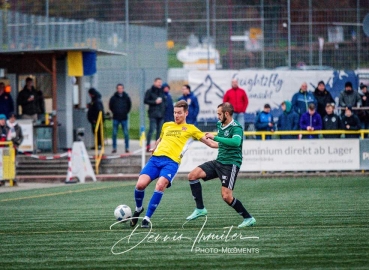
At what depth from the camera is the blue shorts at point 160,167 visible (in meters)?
13.5

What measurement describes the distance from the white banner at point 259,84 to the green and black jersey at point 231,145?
16169mm

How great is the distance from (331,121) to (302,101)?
1.27 meters

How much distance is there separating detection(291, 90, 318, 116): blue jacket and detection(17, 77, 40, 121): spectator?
818 centimetres

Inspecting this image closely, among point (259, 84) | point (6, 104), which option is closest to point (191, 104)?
point (259, 84)

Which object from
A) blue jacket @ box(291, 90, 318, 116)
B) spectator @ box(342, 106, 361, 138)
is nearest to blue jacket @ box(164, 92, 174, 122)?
blue jacket @ box(291, 90, 318, 116)

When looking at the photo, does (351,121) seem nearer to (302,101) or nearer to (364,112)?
(364,112)

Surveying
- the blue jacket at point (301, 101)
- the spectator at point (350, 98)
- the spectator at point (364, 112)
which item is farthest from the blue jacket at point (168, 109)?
the spectator at point (364, 112)

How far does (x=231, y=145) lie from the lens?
13109 millimetres

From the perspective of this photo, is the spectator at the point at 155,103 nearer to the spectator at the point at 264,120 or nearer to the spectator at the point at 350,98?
the spectator at the point at 264,120

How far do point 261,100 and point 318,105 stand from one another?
8.38ft

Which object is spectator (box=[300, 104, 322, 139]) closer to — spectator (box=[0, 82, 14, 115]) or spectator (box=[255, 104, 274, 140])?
spectator (box=[255, 104, 274, 140])

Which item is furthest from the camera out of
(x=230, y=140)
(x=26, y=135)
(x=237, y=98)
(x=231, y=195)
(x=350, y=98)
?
(x=26, y=135)

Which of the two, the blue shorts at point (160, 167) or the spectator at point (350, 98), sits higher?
the spectator at point (350, 98)

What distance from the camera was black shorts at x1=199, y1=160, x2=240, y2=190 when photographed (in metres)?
13.2
